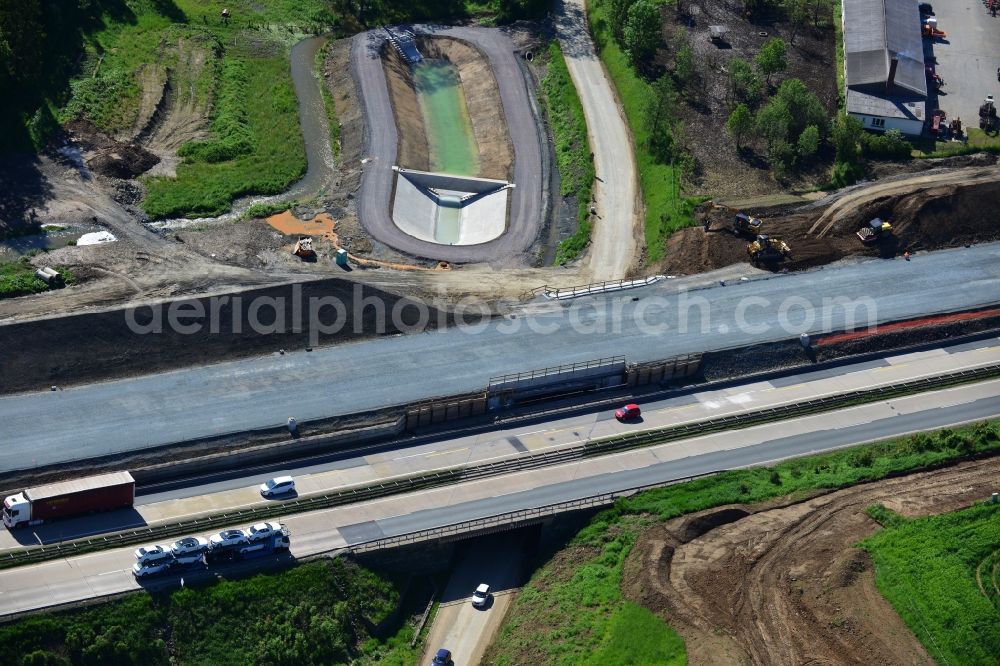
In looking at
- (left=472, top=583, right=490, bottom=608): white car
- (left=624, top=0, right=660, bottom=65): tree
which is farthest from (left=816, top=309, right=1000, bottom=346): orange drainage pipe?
(left=624, top=0, right=660, bottom=65): tree

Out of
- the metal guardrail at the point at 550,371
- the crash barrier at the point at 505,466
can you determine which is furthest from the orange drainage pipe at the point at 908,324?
the metal guardrail at the point at 550,371

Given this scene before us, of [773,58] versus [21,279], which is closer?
[21,279]

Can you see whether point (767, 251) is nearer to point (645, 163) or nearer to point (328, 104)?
point (645, 163)

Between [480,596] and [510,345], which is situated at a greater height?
[510,345]

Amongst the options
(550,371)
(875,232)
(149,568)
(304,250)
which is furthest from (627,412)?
(149,568)

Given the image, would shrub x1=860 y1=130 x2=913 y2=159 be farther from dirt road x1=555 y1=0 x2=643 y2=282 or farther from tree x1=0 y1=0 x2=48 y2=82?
tree x1=0 y1=0 x2=48 y2=82

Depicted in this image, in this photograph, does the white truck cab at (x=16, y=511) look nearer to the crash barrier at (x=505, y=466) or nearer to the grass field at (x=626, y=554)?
the crash barrier at (x=505, y=466)

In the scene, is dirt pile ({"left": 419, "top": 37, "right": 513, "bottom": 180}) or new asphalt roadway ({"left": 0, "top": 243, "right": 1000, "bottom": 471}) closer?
new asphalt roadway ({"left": 0, "top": 243, "right": 1000, "bottom": 471})
